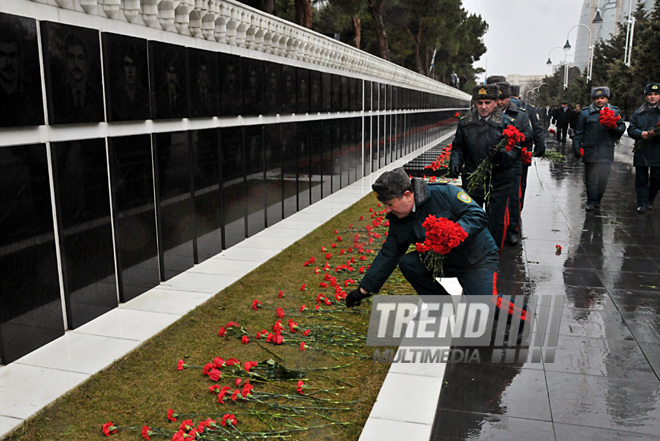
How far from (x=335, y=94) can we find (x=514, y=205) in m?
6.53

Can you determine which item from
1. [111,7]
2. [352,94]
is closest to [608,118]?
[352,94]

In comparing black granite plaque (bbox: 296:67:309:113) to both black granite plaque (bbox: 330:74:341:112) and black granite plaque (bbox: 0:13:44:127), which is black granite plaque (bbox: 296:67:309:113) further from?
black granite plaque (bbox: 0:13:44:127)

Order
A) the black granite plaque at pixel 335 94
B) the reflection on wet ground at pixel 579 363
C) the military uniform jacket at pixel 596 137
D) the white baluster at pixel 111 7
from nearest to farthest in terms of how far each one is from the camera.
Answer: the reflection on wet ground at pixel 579 363 → the white baluster at pixel 111 7 → the military uniform jacket at pixel 596 137 → the black granite plaque at pixel 335 94

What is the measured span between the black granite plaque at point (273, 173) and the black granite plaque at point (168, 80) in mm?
2772

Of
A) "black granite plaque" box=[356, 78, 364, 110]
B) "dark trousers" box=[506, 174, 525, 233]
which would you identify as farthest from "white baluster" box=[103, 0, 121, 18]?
"black granite plaque" box=[356, 78, 364, 110]

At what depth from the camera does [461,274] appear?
4871 millimetres

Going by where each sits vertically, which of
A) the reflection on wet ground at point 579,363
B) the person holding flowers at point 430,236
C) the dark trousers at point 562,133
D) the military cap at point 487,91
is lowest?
the reflection on wet ground at point 579,363

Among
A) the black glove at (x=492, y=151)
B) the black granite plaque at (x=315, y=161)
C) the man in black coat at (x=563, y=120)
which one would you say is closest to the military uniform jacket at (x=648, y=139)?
the black glove at (x=492, y=151)

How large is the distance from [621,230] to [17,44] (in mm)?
8861

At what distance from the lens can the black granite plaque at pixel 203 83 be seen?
7.47 meters

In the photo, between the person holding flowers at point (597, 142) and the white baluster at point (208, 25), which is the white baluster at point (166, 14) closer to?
the white baluster at point (208, 25)

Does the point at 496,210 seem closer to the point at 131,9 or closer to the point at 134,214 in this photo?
the point at 134,214

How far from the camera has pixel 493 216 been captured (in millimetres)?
7422

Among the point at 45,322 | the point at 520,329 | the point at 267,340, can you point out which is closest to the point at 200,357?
the point at 267,340
